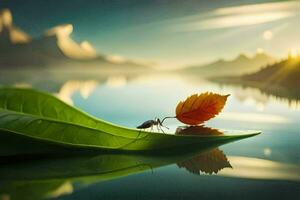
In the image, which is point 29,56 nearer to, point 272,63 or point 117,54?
point 117,54

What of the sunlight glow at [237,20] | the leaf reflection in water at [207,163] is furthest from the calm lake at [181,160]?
the sunlight glow at [237,20]

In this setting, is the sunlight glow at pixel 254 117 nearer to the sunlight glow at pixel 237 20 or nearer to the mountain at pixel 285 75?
the mountain at pixel 285 75

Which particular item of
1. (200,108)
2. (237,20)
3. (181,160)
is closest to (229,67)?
(237,20)

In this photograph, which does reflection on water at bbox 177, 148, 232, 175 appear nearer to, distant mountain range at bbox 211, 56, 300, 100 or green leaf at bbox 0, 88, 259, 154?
green leaf at bbox 0, 88, 259, 154

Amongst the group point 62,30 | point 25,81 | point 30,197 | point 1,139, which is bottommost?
point 30,197

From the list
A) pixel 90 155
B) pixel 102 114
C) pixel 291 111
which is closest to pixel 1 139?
pixel 90 155

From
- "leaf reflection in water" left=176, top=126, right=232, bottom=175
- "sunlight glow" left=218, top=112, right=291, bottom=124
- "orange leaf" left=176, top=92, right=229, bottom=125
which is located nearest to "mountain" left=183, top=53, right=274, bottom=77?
"sunlight glow" left=218, top=112, right=291, bottom=124

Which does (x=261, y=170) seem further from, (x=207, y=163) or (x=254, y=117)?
(x=254, y=117)
